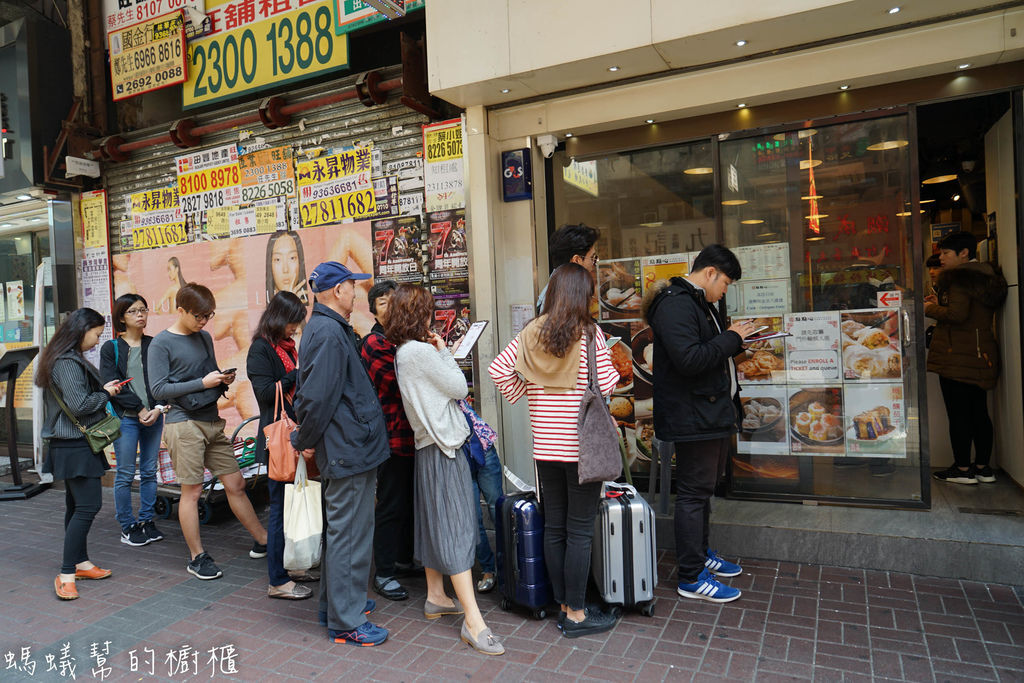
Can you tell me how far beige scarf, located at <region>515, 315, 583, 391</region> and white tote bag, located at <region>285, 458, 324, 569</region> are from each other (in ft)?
4.97

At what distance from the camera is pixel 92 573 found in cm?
493

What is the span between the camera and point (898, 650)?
3480mm

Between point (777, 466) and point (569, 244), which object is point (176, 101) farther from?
point (777, 466)

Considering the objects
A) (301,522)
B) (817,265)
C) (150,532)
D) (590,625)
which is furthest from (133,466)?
(817,265)

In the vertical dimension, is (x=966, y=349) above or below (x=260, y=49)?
below

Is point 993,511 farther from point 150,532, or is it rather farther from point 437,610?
point 150,532

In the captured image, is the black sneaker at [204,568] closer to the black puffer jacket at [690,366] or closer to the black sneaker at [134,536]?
the black sneaker at [134,536]

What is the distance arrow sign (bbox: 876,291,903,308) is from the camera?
199 inches

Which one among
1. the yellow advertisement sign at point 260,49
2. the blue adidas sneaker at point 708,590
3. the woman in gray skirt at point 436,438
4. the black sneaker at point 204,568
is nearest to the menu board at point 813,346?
the blue adidas sneaker at point 708,590

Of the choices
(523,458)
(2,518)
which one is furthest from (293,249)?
(2,518)

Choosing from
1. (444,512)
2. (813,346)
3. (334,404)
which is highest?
(813,346)

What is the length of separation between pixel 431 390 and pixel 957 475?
4607 mm

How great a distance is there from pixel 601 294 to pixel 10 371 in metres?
6.43

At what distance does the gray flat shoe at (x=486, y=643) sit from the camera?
142 inches
